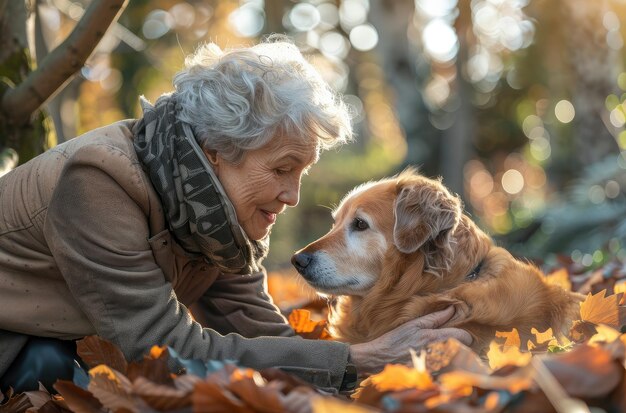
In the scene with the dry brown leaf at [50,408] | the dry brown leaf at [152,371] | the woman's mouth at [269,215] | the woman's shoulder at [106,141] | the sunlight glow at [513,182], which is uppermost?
the woman's shoulder at [106,141]

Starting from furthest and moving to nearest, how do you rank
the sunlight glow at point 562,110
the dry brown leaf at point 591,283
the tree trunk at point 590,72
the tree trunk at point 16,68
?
the sunlight glow at point 562,110
the tree trunk at point 590,72
the tree trunk at point 16,68
the dry brown leaf at point 591,283

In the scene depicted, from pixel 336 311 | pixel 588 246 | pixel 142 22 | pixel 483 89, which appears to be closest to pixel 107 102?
pixel 142 22

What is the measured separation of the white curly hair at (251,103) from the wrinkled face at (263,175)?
41 millimetres

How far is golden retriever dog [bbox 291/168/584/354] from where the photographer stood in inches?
132

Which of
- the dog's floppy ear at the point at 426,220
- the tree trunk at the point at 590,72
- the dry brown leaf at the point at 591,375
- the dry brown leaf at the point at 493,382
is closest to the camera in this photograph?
the dry brown leaf at the point at 493,382

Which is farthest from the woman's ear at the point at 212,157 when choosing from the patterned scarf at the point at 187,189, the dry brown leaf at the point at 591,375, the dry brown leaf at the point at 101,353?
the dry brown leaf at the point at 591,375

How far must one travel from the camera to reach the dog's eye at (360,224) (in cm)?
390

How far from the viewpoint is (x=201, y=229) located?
3.03 meters

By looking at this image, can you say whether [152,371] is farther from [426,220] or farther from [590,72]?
[590,72]

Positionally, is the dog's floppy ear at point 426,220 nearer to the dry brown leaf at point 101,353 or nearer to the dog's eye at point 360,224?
the dog's eye at point 360,224

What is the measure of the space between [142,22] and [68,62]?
13.4 m

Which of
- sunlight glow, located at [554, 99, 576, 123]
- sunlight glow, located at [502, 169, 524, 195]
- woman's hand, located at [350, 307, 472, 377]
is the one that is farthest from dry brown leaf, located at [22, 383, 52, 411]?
sunlight glow, located at [502, 169, 524, 195]

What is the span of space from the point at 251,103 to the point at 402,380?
1.53 meters

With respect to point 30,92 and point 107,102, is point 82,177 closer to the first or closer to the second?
point 30,92
